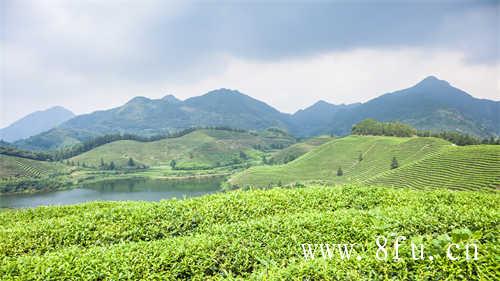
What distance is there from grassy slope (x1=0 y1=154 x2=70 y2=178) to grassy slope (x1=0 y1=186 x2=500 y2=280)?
168495mm

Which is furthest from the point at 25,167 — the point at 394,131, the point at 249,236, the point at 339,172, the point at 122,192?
the point at 249,236

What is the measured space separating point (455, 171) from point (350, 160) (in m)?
53.7

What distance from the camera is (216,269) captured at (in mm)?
5445

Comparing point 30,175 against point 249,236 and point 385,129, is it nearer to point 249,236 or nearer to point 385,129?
point 385,129

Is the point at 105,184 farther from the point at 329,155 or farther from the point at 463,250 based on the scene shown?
the point at 463,250

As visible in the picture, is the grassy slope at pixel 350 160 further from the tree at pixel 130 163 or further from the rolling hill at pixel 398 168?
the tree at pixel 130 163

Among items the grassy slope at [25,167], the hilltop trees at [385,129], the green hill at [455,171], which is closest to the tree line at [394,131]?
the hilltop trees at [385,129]

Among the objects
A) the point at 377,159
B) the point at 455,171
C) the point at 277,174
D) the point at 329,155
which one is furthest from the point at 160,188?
the point at 455,171

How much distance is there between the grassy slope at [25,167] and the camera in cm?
14300

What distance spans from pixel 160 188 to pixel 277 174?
162 feet

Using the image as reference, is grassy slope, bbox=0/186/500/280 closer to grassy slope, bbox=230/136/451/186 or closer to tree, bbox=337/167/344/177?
Answer: grassy slope, bbox=230/136/451/186

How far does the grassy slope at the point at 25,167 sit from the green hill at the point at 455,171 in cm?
15580

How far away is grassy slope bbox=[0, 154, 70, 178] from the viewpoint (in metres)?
143

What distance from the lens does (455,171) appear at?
66.4 meters
